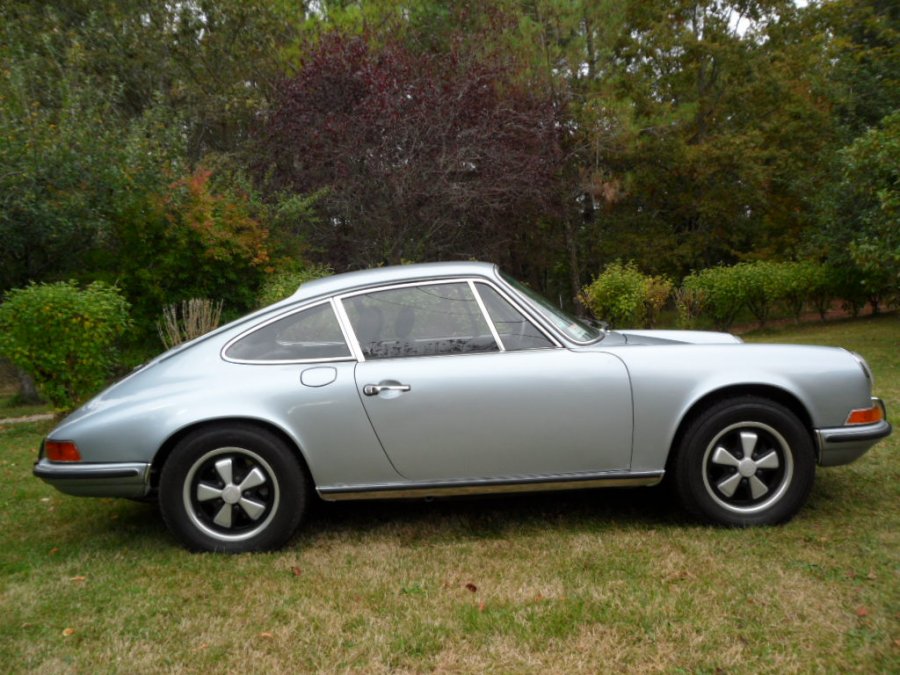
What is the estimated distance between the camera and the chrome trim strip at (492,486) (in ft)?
12.4

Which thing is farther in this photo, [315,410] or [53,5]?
[53,5]

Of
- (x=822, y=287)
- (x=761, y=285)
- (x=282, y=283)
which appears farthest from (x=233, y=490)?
(x=822, y=287)

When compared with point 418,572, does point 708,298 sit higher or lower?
lower

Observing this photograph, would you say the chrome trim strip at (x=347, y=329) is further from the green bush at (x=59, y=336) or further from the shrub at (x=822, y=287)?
the shrub at (x=822, y=287)

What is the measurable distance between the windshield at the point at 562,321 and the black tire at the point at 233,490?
155 centimetres

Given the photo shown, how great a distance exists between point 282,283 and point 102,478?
30.7 ft

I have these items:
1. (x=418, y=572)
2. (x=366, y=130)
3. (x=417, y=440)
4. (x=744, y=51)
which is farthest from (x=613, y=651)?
(x=744, y=51)

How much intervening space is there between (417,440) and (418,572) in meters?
0.65

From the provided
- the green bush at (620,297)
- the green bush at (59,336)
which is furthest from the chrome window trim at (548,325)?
the green bush at (620,297)

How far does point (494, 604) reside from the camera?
3096 millimetres

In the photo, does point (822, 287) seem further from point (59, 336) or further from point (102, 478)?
point (102, 478)

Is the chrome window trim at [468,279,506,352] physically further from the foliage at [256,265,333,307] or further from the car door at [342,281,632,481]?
the foliage at [256,265,333,307]

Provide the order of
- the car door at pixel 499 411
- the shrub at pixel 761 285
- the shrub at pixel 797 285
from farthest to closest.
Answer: the shrub at pixel 797 285 < the shrub at pixel 761 285 < the car door at pixel 499 411

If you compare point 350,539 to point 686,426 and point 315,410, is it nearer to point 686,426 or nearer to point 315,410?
point 315,410
